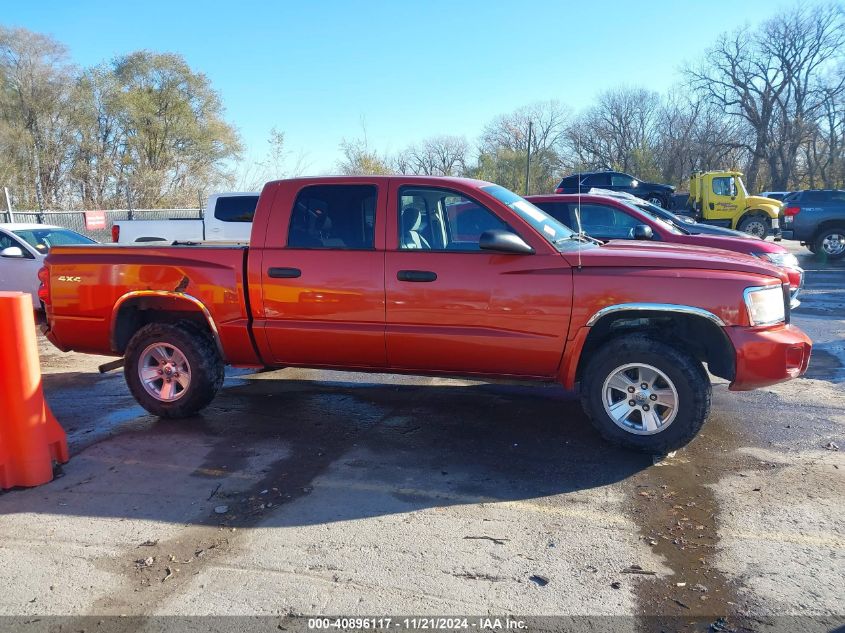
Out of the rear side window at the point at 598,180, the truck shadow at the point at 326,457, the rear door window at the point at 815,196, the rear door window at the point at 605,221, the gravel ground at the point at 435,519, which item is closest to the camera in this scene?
the gravel ground at the point at 435,519

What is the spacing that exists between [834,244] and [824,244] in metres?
0.26

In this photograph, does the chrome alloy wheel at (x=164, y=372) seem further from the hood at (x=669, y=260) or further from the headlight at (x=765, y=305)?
the headlight at (x=765, y=305)

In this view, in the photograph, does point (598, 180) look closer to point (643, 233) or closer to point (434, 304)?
point (643, 233)

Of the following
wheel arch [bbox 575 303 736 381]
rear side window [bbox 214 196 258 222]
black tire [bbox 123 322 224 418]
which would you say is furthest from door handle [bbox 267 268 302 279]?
rear side window [bbox 214 196 258 222]

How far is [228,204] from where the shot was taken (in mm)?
12250

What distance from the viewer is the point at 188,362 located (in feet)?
16.7

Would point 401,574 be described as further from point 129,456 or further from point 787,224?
point 787,224

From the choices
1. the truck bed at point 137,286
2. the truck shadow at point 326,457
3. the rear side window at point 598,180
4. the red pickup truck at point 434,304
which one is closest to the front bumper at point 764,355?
the red pickup truck at point 434,304

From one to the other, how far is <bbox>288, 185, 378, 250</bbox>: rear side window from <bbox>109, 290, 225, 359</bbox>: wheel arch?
97 centimetres

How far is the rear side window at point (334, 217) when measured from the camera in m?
4.81

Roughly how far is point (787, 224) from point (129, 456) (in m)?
18.0

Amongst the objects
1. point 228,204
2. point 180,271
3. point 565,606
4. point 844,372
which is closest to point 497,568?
point 565,606

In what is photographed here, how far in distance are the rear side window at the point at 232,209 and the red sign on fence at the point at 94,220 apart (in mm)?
9994

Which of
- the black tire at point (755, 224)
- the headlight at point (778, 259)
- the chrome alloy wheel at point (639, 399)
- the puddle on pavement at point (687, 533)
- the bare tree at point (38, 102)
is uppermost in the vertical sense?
the bare tree at point (38, 102)
